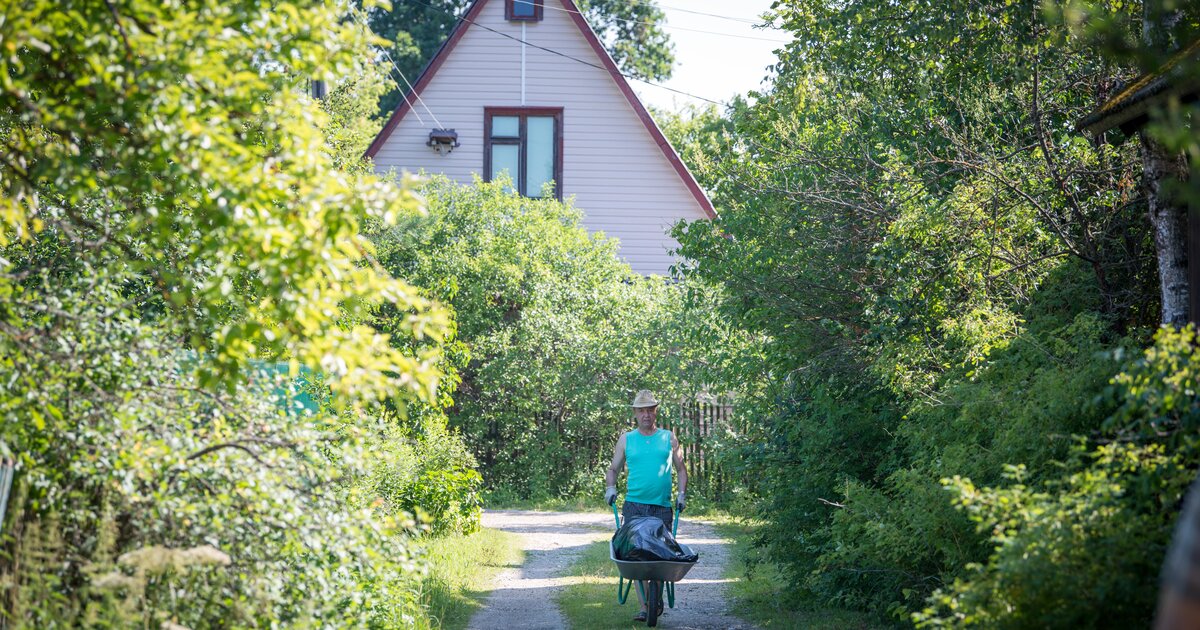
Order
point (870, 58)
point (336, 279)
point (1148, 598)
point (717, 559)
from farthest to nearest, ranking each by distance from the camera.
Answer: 1. point (717, 559)
2. point (870, 58)
3. point (336, 279)
4. point (1148, 598)

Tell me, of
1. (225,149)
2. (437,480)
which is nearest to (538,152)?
(437,480)

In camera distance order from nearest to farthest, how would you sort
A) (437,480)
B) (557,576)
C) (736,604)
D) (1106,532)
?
(1106,532) < (736,604) < (557,576) < (437,480)

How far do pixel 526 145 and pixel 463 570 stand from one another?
13.5 m

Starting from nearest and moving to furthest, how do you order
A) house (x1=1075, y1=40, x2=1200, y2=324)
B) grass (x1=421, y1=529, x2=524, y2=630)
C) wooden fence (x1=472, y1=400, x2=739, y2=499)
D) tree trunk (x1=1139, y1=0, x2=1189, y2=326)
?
house (x1=1075, y1=40, x2=1200, y2=324) → tree trunk (x1=1139, y1=0, x2=1189, y2=326) → grass (x1=421, y1=529, x2=524, y2=630) → wooden fence (x1=472, y1=400, x2=739, y2=499)

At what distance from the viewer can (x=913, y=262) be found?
29.8 feet

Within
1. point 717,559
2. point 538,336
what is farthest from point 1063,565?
point 538,336

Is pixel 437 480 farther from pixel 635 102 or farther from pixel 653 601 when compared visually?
pixel 635 102

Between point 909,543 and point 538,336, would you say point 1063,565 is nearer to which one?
point 909,543

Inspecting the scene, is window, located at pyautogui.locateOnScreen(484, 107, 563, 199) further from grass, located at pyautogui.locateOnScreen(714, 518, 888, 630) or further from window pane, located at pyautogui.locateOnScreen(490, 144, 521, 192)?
grass, located at pyautogui.locateOnScreen(714, 518, 888, 630)

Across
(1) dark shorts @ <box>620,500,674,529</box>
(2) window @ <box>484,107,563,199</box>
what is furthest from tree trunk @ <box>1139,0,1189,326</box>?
(2) window @ <box>484,107,563,199</box>

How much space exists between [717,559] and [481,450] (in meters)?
7.59

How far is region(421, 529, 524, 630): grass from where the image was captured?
9742 millimetres

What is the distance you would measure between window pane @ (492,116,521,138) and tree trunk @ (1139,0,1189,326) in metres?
17.0

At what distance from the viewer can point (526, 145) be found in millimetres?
24016
